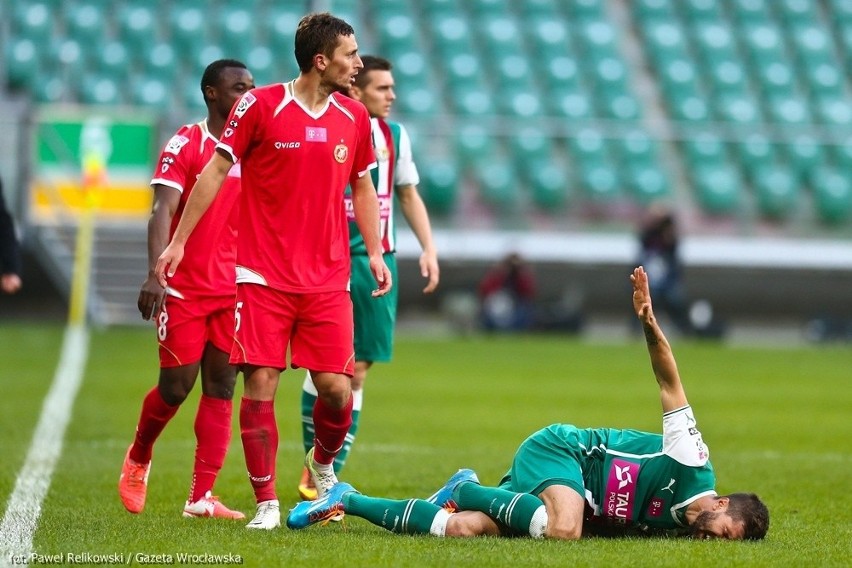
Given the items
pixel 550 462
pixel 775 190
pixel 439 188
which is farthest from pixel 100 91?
pixel 550 462

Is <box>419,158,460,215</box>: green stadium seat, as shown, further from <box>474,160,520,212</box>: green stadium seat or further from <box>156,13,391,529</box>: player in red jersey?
<box>156,13,391,529</box>: player in red jersey

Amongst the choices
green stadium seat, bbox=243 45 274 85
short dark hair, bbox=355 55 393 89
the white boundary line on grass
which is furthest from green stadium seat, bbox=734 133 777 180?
short dark hair, bbox=355 55 393 89

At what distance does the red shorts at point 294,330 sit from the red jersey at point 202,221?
795 millimetres

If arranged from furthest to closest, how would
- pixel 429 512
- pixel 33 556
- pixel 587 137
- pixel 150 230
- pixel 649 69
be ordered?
pixel 649 69 < pixel 587 137 < pixel 150 230 < pixel 429 512 < pixel 33 556

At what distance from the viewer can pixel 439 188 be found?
21484mm

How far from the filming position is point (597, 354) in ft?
62.9

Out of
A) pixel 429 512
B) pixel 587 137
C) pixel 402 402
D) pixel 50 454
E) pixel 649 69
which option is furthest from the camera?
pixel 649 69

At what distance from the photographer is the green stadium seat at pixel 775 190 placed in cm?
2248

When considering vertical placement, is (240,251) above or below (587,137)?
below

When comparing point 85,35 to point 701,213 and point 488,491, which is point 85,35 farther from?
point 488,491

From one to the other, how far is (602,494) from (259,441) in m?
1.44

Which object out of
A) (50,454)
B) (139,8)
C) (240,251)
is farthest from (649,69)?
(240,251)

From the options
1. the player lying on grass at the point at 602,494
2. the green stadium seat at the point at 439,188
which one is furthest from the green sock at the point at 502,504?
the green stadium seat at the point at 439,188

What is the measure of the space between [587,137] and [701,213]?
213 centimetres
